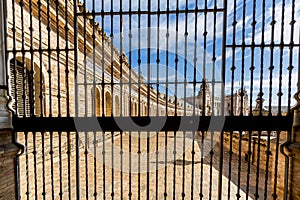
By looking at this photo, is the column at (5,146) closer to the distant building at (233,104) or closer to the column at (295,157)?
the distant building at (233,104)

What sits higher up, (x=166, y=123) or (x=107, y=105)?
(x=166, y=123)

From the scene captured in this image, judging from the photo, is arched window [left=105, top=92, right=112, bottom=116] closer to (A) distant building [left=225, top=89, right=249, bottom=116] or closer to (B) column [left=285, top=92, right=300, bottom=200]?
(A) distant building [left=225, top=89, right=249, bottom=116]

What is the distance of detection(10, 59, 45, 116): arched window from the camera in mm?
2688

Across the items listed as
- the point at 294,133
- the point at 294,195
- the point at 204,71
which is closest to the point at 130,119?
the point at 204,71

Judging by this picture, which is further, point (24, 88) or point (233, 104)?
point (233, 104)

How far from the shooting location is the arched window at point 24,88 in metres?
2.69

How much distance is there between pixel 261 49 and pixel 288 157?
5.35ft

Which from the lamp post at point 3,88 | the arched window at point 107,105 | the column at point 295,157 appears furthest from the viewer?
the arched window at point 107,105

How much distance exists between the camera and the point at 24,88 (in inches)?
107

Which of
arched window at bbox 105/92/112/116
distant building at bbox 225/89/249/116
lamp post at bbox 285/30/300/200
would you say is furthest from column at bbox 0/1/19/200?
arched window at bbox 105/92/112/116

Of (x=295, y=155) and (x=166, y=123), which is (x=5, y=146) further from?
(x=295, y=155)

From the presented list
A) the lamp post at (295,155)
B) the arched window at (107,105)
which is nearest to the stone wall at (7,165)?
the lamp post at (295,155)

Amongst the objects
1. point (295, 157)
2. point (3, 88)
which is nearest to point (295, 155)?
point (295, 157)

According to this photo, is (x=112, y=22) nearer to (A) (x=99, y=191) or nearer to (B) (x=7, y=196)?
(B) (x=7, y=196)
